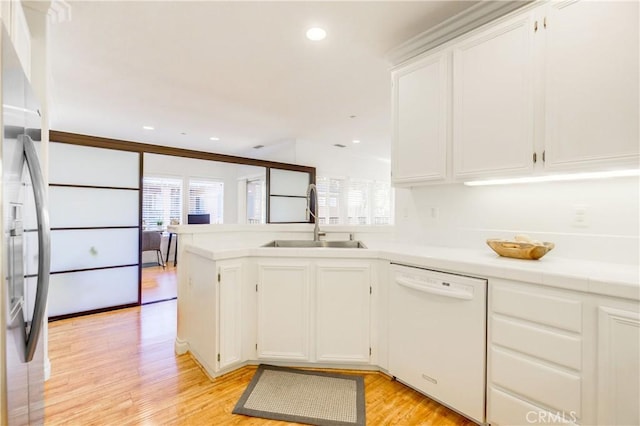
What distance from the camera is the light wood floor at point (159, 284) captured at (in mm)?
4105

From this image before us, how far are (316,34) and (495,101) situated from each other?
130 cm

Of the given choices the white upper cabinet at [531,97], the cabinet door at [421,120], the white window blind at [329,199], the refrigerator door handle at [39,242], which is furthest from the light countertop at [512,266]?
the white window blind at [329,199]

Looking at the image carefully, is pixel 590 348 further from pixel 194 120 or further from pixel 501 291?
pixel 194 120

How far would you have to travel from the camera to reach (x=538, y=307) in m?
1.35

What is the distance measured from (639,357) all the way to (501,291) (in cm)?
48

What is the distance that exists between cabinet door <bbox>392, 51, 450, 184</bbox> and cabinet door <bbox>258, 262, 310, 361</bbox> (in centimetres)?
105

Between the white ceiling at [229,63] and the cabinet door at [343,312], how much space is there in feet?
5.45

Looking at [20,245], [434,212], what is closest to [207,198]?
[434,212]

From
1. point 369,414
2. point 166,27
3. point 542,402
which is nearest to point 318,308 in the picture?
point 369,414

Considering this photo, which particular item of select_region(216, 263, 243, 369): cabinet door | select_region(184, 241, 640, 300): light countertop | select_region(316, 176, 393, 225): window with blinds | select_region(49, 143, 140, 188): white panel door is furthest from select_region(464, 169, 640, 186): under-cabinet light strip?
select_region(316, 176, 393, 225): window with blinds

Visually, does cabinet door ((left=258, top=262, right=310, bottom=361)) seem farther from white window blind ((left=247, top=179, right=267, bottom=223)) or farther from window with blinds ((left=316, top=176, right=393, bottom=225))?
white window blind ((left=247, top=179, right=267, bottom=223))

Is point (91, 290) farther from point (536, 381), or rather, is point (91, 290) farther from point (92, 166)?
point (536, 381)

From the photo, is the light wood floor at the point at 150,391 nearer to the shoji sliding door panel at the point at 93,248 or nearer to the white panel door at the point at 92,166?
the shoji sliding door panel at the point at 93,248

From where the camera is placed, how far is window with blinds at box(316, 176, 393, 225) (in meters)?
6.21
